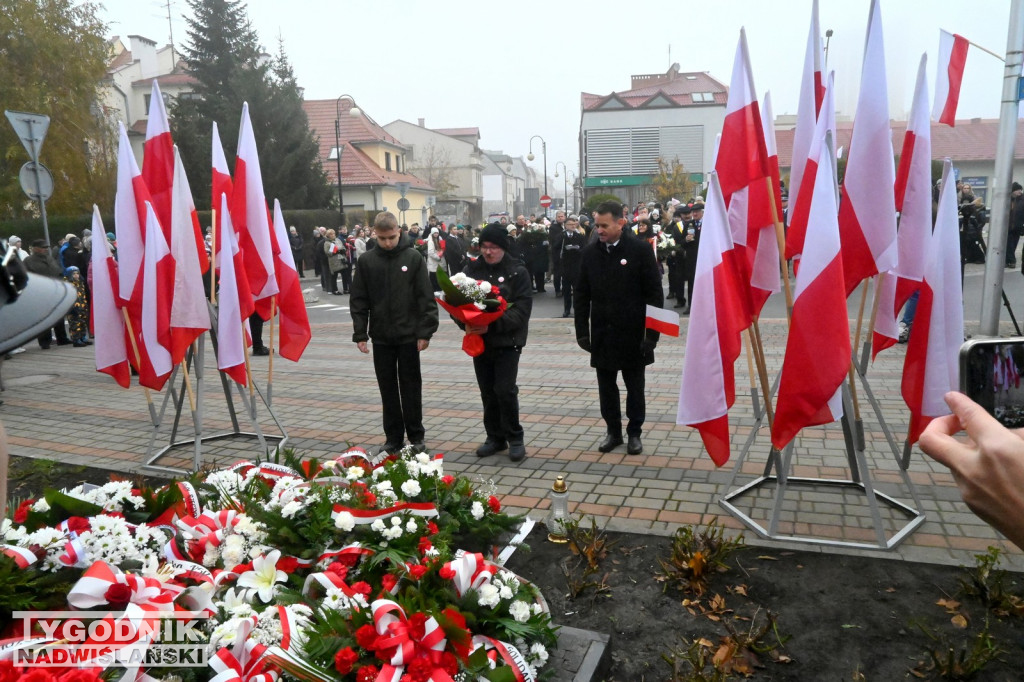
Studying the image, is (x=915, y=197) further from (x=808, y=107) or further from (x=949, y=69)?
(x=949, y=69)

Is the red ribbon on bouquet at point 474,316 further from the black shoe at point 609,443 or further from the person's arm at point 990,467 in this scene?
the person's arm at point 990,467

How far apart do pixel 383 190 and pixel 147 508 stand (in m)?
46.3

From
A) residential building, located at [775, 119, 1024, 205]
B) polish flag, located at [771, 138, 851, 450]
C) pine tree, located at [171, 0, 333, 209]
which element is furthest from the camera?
residential building, located at [775, 119, 1024, 205]

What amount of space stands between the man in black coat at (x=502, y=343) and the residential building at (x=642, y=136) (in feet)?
183

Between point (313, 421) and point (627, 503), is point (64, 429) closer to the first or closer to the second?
point (313, 421)

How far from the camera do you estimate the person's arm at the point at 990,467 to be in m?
1.18

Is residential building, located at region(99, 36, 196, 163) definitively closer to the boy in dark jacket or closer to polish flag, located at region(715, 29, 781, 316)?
the boy in dark jacket

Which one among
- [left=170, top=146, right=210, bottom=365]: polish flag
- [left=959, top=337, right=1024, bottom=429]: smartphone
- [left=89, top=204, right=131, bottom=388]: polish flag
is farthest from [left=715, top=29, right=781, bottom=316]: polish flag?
[left=89, top=204, right=131, bottom=388]: polish flag

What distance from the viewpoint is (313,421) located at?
312 inches

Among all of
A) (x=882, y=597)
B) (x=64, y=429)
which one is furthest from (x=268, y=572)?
(x=64, y=429)

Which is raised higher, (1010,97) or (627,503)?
(1010,97)

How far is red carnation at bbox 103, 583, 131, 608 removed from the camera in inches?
118

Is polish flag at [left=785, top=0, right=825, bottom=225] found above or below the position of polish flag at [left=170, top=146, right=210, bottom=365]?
above

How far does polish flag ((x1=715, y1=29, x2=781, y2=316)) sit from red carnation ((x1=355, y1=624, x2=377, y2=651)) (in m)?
3.12
